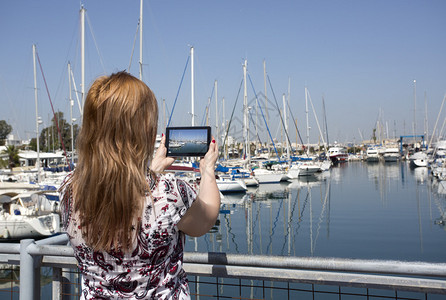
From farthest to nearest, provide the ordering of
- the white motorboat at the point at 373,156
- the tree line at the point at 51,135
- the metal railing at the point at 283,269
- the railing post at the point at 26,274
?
the white motorboat at the point at 373,156 < the tree line at the point at 51,135 < the railing post at the point at 26,274 < the metal railing at the point at 283,269

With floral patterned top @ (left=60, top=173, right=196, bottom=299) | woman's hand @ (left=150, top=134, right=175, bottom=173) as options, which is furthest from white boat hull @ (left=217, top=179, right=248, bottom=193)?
floral patterned top @ (left=60, top=173, right=196, bottom=299)

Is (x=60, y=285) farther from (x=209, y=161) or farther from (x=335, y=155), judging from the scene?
(x=335, y=155)

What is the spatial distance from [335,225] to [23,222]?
14482mm

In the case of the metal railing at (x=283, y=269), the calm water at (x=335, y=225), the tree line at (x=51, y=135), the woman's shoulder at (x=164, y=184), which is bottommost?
the calm water at (x=335, y=225)

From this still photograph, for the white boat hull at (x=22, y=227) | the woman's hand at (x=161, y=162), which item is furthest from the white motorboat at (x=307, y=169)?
the woman's hand at (x=161, y=162)

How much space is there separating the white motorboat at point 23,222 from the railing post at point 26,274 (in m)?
15.0

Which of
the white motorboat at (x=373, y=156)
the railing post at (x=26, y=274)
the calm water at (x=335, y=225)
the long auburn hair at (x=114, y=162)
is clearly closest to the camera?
the long auburn hair at (x=114, y=162)

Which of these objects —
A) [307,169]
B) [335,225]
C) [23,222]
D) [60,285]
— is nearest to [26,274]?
[60,285]

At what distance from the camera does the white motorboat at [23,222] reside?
16.0m

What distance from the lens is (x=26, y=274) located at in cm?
254

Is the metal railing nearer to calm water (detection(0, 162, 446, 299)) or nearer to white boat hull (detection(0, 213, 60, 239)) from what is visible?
calm water (detection(0, 162, 446, 299))

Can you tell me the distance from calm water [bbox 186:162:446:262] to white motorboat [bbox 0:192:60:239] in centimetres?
577

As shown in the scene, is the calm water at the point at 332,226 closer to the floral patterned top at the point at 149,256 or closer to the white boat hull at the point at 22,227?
the white boat hull at the point at 22,227

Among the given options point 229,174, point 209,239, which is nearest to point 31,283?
point 209,239
